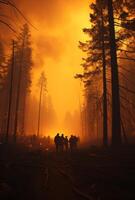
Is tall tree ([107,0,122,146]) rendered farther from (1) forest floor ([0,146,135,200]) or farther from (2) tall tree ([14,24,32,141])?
(2) tall tree ([14,24,32,141])

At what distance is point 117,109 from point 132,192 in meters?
9.25

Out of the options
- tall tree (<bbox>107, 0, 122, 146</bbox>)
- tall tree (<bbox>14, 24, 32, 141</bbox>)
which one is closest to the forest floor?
tall tree (<bbox>107, 0, 122, 146</bbox>)

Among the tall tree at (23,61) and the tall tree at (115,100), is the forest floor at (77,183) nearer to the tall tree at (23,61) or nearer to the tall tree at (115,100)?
the tall tree at (115,100)

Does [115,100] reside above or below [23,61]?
below

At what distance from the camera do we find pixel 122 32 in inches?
784

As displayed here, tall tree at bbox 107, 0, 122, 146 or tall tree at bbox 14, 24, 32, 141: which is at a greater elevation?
tall tree at bbox 14, 24, 32, 141

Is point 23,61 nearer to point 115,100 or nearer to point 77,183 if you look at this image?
point 115,100

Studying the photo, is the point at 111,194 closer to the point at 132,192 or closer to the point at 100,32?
the point at 132,192

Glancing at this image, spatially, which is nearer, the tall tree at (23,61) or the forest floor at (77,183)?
the forest floor at (77,183)

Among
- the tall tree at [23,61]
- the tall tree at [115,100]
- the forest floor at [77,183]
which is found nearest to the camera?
the forest floor at [77,183]

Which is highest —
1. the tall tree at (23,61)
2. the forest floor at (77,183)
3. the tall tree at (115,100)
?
the tall tree at (23,61)

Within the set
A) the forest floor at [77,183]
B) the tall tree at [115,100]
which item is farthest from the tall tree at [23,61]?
the forest floor at [77,183]

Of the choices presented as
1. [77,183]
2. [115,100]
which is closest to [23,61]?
[115,100]

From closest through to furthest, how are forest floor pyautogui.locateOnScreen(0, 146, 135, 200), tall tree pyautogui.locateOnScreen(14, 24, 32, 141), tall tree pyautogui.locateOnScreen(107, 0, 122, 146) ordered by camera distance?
forest floor pyautogui.locateOnScreen(0, 146, 135, 200), tall tree pyautogui.locateOnScreen(107, 0, 122, 146), tall tree pyautogui.locateOnScreen(14, 24, 32, 141)
